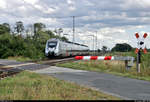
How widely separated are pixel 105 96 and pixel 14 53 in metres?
35.3

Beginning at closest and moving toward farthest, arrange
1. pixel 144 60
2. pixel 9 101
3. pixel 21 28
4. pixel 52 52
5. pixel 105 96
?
pixel 9 101
pixel 105 96
pixel 144 60
pixel 52 52
pixel 21 28

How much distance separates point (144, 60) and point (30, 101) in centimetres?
1438

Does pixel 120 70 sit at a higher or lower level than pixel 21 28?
lower

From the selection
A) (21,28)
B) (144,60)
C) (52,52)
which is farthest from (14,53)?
(21,28)

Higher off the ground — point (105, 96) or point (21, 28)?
point (21, 28)

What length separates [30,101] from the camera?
639 cm

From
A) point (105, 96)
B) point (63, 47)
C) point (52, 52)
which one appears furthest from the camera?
point (63, 47)

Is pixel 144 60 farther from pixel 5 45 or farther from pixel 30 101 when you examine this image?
pixel 5 45

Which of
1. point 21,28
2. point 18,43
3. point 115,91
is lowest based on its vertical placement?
point 115,91

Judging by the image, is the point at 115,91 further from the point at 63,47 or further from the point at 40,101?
the point at 63,47

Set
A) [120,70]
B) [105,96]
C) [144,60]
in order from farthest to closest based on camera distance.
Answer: [144,60] < [120,70] < [105,96]

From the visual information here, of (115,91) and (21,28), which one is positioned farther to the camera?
(21,28)

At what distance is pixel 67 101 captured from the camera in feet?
21.1

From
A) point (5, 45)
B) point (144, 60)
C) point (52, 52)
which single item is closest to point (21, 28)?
point (5, 45)
